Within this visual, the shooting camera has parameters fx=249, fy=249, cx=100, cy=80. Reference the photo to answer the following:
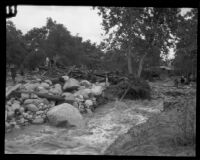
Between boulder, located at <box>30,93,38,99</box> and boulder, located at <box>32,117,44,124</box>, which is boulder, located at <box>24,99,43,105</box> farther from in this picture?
boulder, located at <box>32,117,44,124</box>

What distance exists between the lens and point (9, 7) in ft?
6.33

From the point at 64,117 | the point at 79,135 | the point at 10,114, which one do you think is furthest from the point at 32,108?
the point at 79,135

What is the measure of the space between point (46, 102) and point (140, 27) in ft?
27.3

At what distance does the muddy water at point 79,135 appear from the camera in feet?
15.5

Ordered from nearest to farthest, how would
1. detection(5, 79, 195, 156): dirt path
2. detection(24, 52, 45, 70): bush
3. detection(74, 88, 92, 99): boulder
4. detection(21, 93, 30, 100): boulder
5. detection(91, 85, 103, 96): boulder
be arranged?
1. detection(5, 79, 195, 156): dirt path
2. detection(21, 93, 30, 100): boulder
3. detection(74, 88, 92, 99): boulder
4. detection(91, 85, 103, 96): boulder
5. detection(24, 52, 45, 70): bush

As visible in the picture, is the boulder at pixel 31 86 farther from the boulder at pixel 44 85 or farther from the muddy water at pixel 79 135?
the muddy water at pixel 79 135

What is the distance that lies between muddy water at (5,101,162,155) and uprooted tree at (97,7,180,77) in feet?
21.8

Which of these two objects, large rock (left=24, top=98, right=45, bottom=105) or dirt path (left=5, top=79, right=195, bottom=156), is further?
large rock (left=24, top=98, right=45, bottom=105)

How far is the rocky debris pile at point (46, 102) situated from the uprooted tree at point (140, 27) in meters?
4.93

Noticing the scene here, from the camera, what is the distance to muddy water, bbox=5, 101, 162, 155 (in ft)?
15.5

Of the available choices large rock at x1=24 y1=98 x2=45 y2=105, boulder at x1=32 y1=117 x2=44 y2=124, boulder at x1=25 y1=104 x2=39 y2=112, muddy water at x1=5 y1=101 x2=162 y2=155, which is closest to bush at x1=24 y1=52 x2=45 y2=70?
large rock at x1=24 y1=98 x2=45 y2=105

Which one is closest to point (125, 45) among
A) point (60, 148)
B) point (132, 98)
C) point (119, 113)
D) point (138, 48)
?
point (138, 48)

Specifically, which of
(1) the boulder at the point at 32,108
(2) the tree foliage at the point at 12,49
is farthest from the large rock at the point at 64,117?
(2) the tree foliage at the point at 12,49
